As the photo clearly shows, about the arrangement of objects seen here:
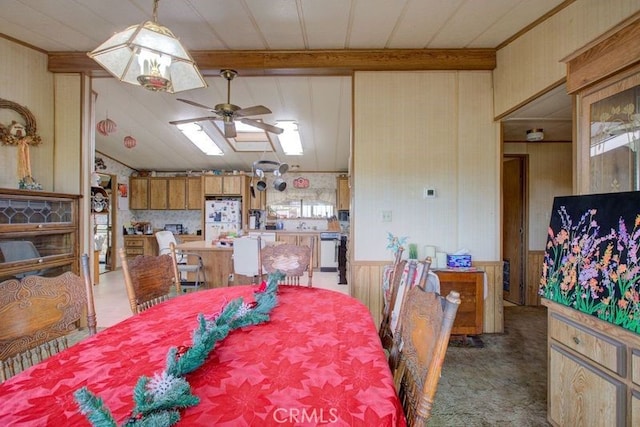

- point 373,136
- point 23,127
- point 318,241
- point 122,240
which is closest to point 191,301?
point 373,136

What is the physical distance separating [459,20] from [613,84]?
56.5 inches

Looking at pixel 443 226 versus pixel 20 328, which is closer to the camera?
pixel 20 328

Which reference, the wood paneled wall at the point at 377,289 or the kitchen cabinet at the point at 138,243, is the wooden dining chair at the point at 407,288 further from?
the kitchen cabinet at the point at 138,243

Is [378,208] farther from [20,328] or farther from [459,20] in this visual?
[20,328]

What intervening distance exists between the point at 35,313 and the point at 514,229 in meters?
5.14

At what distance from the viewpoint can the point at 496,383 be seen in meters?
2.30

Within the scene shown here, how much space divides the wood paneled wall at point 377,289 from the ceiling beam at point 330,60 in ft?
6.72

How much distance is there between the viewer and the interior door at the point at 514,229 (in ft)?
14.2

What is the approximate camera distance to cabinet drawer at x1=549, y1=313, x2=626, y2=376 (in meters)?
1.38

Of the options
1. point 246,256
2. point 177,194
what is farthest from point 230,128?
point 177,194

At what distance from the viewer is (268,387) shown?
88cm

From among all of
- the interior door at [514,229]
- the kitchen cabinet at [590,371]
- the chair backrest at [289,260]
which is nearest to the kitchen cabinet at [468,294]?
the kitchen cabinet at [590,371]

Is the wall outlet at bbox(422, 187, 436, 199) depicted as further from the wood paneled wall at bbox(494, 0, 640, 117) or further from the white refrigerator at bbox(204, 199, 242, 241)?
the white refrigerator at bbox(204, 199, 242, 241)

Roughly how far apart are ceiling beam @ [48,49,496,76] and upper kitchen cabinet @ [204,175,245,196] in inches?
168
